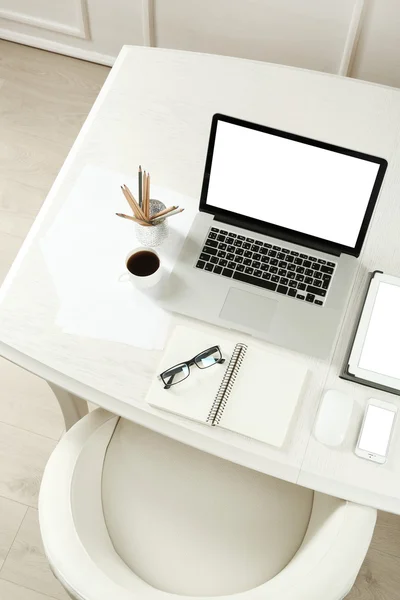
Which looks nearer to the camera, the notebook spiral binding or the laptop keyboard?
the notebook spiral binding

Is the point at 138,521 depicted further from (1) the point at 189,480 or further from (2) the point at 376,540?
(2) the point at 376,540

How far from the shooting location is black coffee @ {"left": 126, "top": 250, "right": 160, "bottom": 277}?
52.1 inches

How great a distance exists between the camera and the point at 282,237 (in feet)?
4.50

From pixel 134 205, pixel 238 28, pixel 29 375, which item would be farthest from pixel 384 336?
pixel 238 28

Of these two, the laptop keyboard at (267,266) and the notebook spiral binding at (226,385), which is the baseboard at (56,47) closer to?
the laptop keyboard at (267,266)

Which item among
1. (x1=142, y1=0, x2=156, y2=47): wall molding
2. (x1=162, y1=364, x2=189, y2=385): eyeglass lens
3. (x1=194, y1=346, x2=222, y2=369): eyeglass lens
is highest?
(x1=142, y1=0, x2=156, y2=47): wall molding

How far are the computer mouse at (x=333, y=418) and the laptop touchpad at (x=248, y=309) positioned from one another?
184 millimetres

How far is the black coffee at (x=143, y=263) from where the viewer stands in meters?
1.32

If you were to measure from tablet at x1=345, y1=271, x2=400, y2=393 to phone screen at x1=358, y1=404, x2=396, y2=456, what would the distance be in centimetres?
5

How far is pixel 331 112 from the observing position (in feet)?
5.01

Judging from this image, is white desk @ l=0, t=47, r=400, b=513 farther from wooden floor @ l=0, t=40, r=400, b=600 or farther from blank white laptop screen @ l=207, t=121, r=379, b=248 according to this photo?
wooden floor @ l=0, t=40, r=400, b=600

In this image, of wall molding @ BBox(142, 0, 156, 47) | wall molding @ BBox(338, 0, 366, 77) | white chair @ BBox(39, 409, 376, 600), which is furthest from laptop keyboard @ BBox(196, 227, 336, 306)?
wall molding @ BBox(142, 0, 156, 47)

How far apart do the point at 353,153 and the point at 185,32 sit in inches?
53.9

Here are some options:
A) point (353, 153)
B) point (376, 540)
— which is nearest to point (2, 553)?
point (376, 540)
